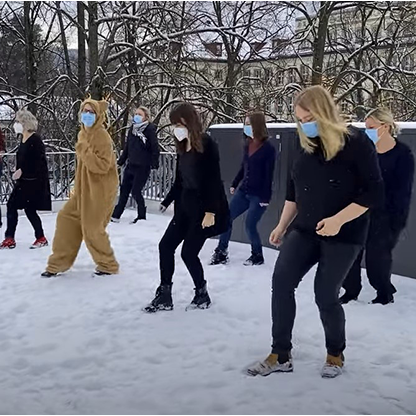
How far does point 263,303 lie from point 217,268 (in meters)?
1.28

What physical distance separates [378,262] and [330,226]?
1.96 m

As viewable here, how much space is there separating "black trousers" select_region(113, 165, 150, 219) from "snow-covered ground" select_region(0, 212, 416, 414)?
318cm

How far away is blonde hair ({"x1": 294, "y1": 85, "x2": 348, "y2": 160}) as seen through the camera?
10.7 ft

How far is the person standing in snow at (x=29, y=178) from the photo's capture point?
6.94 meters

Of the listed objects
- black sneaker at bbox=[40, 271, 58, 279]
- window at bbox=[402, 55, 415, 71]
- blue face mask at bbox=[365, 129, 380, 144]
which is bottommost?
black sneaker at bbox=[40, 271, 58, 279]

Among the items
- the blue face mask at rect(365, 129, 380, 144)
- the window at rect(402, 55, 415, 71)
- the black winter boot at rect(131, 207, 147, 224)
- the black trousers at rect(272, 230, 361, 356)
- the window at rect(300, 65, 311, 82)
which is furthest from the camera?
the window at rect(402, 55, 415, 71)

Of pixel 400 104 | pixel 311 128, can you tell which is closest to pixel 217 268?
pixel 311 128

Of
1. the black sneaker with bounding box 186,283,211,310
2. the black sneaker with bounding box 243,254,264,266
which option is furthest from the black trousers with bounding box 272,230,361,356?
the black sneaker with bounding box 243,254,264,266

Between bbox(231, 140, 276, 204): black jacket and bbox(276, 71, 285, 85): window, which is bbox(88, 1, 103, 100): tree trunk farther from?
bbox(231, 140, 276, 204): black jacket

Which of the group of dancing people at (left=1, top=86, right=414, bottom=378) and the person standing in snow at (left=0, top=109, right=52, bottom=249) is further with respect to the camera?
the person standing in snow at (left=0, top=109, right=52, bottom=249)

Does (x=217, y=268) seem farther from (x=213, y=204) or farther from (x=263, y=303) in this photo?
(x=213, y=204)

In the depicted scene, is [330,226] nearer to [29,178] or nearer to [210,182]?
[210,182]

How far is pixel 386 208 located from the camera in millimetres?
4855

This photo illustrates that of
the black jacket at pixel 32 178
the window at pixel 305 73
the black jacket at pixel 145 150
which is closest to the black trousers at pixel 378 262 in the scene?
the black jacket at pixel 32 178
